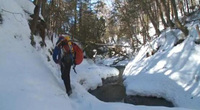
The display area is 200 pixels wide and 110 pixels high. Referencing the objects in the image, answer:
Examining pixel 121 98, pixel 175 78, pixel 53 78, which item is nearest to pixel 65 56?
pixel 53 78

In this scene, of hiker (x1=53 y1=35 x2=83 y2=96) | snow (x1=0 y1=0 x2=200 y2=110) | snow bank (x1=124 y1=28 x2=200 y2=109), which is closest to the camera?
snow (x1=0 y1=0 x2=200 y2=110)

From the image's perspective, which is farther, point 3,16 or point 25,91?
point 3,16

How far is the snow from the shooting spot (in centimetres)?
432

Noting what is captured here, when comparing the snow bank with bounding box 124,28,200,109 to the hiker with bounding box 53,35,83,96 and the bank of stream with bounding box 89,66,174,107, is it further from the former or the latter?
the hiker with bounding box 53,35,83,96

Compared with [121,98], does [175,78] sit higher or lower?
higher

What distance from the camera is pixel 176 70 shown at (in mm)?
11398

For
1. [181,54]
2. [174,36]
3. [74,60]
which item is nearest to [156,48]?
[174,36]

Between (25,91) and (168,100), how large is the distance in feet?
24.2

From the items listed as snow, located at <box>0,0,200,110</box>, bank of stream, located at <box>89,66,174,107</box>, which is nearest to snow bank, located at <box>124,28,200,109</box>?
snow, located at <box>0,0,200,110</box>

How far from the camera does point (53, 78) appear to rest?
6402 millimetres

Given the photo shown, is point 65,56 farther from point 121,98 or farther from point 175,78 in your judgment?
point 121,98

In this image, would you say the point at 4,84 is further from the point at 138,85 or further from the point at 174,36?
the point at 174,36

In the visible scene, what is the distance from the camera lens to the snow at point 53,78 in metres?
4.32

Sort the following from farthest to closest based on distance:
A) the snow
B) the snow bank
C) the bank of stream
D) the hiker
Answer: the bank of stream → the snow bank → the hiker → the snow
